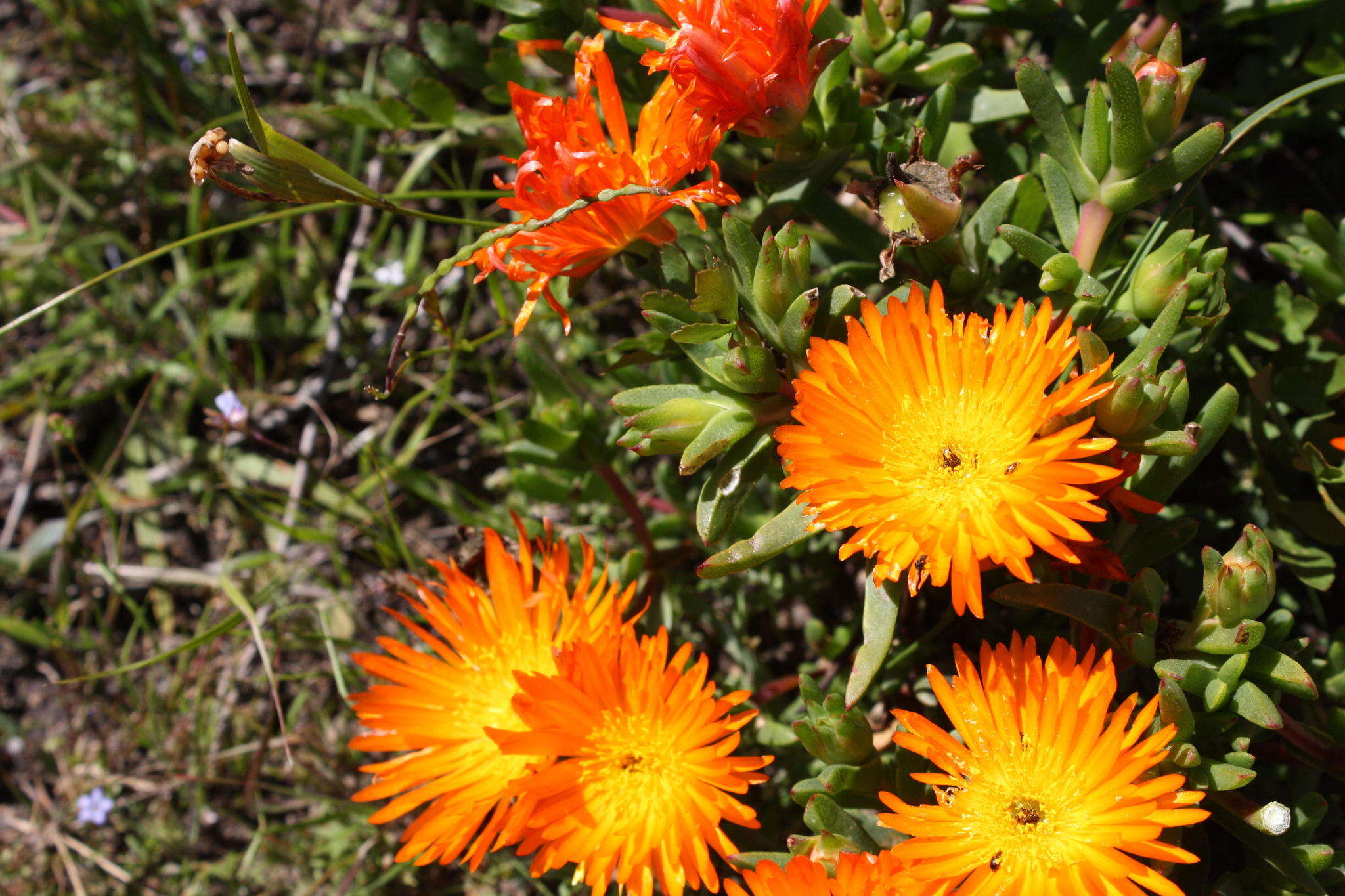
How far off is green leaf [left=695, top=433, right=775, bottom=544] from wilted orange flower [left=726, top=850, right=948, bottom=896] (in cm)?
52

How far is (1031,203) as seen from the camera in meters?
1.81

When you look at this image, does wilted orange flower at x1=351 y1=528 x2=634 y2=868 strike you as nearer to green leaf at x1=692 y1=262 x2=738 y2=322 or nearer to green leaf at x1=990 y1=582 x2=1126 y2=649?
green leaf at x1=692 y1=262 x2=738 y2=322

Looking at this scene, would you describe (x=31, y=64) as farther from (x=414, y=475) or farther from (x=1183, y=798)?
(x=1183, y=798)

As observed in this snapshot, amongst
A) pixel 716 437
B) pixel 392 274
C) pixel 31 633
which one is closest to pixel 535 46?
pixel 392 274

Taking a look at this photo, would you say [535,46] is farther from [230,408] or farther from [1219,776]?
[1219,776]

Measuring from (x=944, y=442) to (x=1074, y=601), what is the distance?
31cm

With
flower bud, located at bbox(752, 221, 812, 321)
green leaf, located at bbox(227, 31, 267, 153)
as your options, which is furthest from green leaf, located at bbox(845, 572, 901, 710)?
green leaf, located at bbox(227, 31, 267, 153)

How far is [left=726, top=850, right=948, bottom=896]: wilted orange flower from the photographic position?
1441 millimetres

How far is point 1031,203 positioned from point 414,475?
1.61 m

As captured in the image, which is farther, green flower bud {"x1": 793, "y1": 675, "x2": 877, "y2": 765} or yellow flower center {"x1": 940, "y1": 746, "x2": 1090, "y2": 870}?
green flower bud {"x1": 793, "y1": 675, "x2": 877, "y2": 765}

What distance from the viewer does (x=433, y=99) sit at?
222 centimetres

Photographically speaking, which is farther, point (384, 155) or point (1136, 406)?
point (384, 155)

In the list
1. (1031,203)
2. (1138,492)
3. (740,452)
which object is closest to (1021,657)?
(1138,492)

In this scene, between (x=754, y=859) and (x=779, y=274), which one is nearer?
(x=779, y=274)
